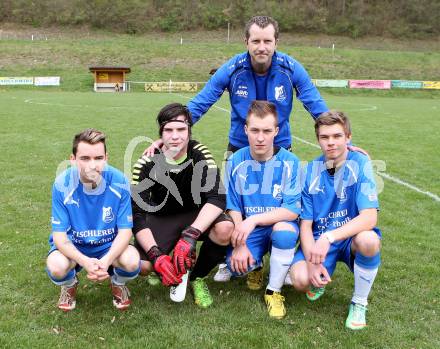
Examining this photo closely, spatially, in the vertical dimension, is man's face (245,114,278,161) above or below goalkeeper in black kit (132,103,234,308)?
above

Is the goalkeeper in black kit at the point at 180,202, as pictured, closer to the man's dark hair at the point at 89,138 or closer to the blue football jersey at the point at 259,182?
the blue football jersey at the point at 259,182

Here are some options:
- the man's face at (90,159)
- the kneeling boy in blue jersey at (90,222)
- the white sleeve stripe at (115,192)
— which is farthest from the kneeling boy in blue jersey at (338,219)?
the man's face at (90,159)

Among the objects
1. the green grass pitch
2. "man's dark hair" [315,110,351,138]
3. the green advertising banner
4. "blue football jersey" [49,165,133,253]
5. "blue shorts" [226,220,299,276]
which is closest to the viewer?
the green grass pitch

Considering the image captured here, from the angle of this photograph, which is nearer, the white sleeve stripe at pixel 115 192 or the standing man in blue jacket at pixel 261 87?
the white sleeve stripe at pixel 115 192

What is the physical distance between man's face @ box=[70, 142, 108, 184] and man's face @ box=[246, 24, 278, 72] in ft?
5.36

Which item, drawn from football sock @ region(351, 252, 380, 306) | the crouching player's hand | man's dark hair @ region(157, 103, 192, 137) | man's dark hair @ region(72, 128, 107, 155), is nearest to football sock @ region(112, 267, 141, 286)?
man's dark hair @ region(72, 128, 107, 155)

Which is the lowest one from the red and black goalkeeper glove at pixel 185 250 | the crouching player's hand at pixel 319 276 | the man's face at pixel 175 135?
the crouching player's hand at pixel 319 276

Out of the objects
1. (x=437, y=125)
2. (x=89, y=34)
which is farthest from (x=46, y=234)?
(x=89, y=34)

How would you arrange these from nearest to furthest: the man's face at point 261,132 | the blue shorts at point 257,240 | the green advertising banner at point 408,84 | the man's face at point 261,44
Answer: the man's face at point 261,132 < the blue shorts at point 257,240 < the man's face at point 261,44 < the green advertising banner at point 408,84

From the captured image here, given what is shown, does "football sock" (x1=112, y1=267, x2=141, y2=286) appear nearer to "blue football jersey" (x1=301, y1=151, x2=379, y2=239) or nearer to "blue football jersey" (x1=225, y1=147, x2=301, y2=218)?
"blue football jersey" (x1=225, y1=147, x2=301, y2=218)

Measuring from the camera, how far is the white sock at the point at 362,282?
3.26 m

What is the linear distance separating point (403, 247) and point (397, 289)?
3.57 ft

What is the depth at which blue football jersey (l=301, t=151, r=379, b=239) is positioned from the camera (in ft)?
11.4

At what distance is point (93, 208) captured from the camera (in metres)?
3.33
